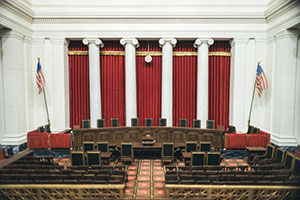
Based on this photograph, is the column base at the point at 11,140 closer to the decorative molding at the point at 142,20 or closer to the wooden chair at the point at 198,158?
the decorative molding at the point at 142,20

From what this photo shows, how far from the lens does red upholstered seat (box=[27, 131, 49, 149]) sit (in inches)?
305

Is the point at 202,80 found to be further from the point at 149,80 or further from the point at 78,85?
the point at 78,85

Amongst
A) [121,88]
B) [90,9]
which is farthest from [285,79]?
[90,9]

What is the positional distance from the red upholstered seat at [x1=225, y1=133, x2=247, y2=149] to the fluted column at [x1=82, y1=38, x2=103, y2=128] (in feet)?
20.7

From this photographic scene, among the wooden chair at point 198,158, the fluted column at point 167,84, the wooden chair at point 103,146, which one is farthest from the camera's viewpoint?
the fluted column at point 167,84

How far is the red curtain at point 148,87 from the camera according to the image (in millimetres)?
10422

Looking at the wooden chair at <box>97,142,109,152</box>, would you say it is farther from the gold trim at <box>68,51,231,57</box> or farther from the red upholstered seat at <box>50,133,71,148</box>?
the gold trim at <box>68,51,231,57</box>

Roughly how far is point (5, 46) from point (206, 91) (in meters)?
9.44

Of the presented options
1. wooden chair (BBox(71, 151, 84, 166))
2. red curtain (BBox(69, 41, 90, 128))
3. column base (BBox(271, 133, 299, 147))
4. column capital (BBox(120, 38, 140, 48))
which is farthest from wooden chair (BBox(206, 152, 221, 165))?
red curtain (BBox(69, 41, 90, 128))

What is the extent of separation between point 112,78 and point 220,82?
5970 millimetres

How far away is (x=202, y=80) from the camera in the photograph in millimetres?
9586

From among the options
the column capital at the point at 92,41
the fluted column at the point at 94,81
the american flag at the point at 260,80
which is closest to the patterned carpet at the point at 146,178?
the fluted column at the point at 94,81

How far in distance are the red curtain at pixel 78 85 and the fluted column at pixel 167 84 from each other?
13.6ft

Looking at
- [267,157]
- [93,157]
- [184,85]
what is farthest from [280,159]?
[184,85]
